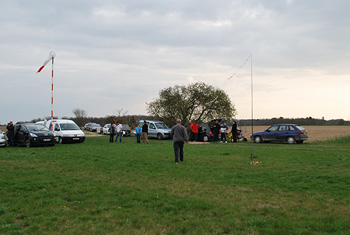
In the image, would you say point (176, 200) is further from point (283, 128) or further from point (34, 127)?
point (283, 128)

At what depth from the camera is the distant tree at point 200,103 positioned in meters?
35.3

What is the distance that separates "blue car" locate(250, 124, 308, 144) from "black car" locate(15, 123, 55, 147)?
15010 millimetres

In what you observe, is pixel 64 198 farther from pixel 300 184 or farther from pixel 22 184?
pixel 300 184

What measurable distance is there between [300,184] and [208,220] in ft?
11.7

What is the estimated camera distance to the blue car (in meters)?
23.1

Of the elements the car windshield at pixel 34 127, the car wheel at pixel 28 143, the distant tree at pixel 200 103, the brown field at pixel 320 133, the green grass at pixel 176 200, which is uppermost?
the distant tree at pixel 200 103

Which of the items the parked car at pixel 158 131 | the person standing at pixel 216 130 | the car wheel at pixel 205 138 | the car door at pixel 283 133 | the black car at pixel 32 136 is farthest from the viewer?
the parked car at pixel 158 131

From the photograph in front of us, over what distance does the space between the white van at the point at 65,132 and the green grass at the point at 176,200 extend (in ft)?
44.5

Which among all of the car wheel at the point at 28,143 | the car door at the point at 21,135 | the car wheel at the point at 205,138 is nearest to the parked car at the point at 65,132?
the car door at the point at 21,135

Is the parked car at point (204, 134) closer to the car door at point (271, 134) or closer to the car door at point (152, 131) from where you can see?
the car door at point (271, 134)

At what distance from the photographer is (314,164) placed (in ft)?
36.9

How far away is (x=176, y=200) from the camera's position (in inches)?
252

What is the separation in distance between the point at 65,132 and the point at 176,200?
19.2 metres

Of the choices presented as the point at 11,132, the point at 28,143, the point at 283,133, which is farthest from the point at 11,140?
the point at 283,133
